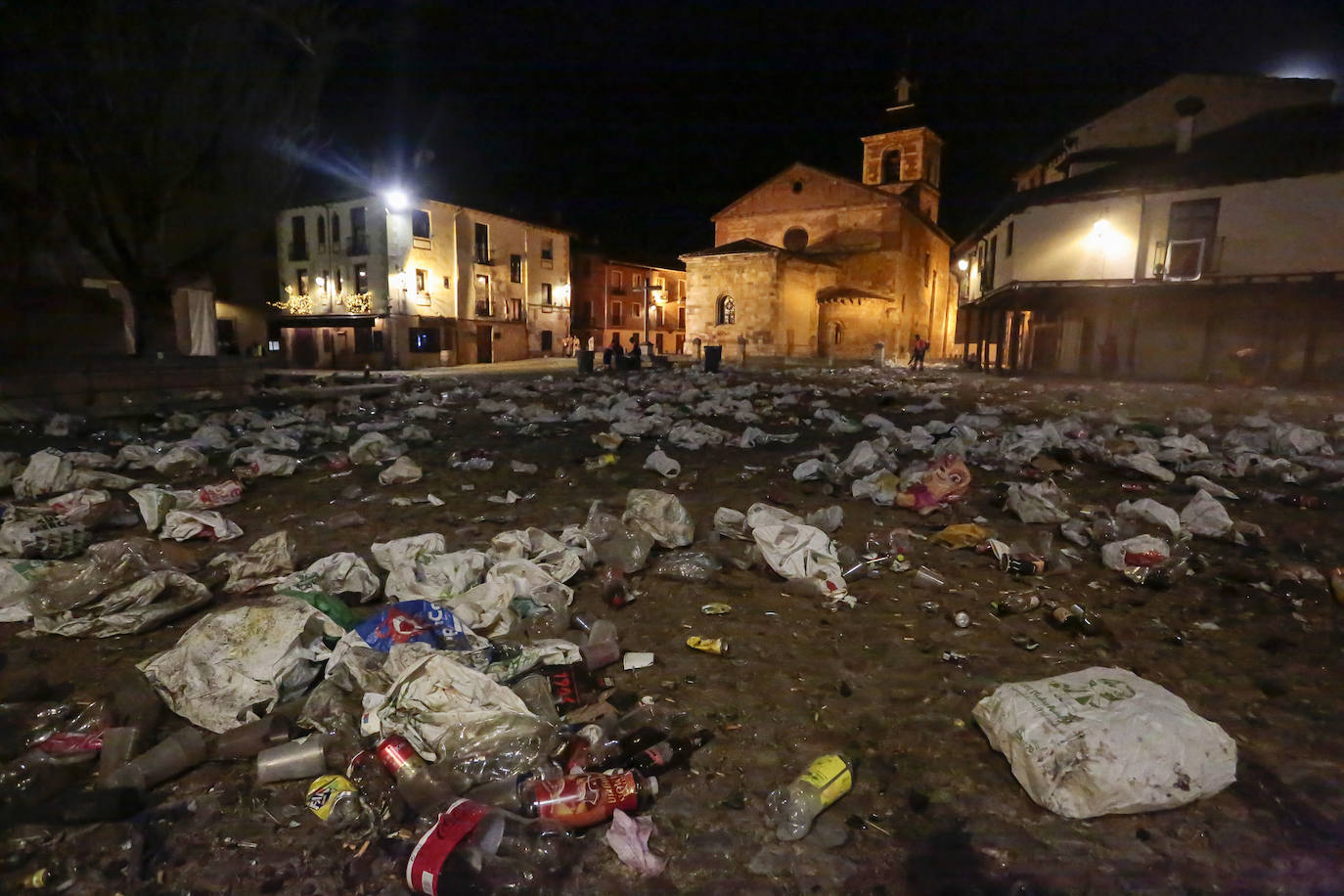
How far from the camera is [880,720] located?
2.32 m

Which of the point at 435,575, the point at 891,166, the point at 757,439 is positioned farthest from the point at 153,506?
the point at 891,166

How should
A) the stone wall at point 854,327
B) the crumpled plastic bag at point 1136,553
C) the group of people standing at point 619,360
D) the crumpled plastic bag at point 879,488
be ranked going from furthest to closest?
the stone wall at point 854,327, the group of people standing at point 619,360, the crumpled plastic bag at point 879,488, the crumpled plastic bag at point 1136,553

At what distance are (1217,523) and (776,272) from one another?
2565 cm

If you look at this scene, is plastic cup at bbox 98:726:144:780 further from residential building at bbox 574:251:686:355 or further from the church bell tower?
the church bell tower

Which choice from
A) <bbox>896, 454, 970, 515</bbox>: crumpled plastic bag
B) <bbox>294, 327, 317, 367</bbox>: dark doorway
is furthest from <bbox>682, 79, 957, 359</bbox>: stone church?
<bbox>896, 454, 970, 515</bbox>: crumpled plastic bag

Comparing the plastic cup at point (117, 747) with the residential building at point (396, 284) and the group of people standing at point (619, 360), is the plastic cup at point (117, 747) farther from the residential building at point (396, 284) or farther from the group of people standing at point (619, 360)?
the residential building at point (396, 284)

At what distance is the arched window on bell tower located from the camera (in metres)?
36.5

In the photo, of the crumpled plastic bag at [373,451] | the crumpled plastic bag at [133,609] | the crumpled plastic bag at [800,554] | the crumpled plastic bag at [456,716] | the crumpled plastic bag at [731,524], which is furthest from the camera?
the crumpled plastic bag at [373,451]

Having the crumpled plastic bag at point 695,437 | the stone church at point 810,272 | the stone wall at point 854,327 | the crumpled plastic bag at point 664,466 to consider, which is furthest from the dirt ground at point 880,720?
the stone wall at point 854,327

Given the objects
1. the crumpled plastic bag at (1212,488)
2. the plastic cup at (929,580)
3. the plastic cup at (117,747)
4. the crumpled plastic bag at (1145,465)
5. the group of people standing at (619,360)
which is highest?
the group of people standing at (619,360)

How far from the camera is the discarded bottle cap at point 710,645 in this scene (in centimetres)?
278

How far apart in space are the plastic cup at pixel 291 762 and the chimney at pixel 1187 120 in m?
26.4

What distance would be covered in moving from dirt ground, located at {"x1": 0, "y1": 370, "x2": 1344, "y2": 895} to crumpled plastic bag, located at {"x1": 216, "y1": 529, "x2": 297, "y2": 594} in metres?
0.11

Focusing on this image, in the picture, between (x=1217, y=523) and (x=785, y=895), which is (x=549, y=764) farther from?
(x=1217, y=523)
